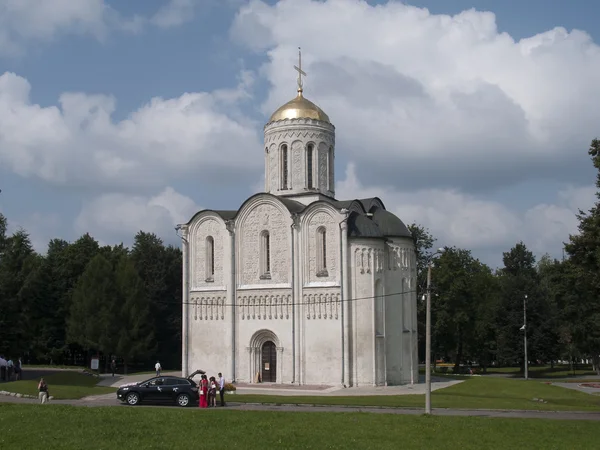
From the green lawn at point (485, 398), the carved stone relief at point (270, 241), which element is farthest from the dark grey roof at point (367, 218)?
the green lawn at point (485, 398)

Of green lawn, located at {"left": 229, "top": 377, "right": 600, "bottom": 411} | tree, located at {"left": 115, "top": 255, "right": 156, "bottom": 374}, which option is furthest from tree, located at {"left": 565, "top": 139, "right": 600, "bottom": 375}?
tree, located at {"left": 115, "top": 255, "right": 156, "bottom": 374}

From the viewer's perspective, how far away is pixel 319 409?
2736cm

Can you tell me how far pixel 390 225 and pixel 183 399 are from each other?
20261mm

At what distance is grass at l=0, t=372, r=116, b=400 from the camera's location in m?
33.6

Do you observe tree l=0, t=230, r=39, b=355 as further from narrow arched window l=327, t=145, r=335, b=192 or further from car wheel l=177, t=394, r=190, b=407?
car wheel l=177, t=394, r=190, b=407

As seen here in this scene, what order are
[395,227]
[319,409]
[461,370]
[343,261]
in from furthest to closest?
[461,370] → [395,227] → [343,261] → [319,409]

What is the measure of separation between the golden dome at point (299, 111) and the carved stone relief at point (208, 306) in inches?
482

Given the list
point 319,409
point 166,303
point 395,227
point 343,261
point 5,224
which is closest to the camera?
point 319,409

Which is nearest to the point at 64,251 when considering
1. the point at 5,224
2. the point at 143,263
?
the point at 143,263

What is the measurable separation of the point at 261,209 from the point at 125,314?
1808cm

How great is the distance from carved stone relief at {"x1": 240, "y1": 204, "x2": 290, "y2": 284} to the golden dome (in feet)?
22.0

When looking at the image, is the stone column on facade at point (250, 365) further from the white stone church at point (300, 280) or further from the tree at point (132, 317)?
the tree at point (132, 317)

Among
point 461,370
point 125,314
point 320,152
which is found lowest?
point 461,370

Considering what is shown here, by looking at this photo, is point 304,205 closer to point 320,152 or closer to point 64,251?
point 320,152
